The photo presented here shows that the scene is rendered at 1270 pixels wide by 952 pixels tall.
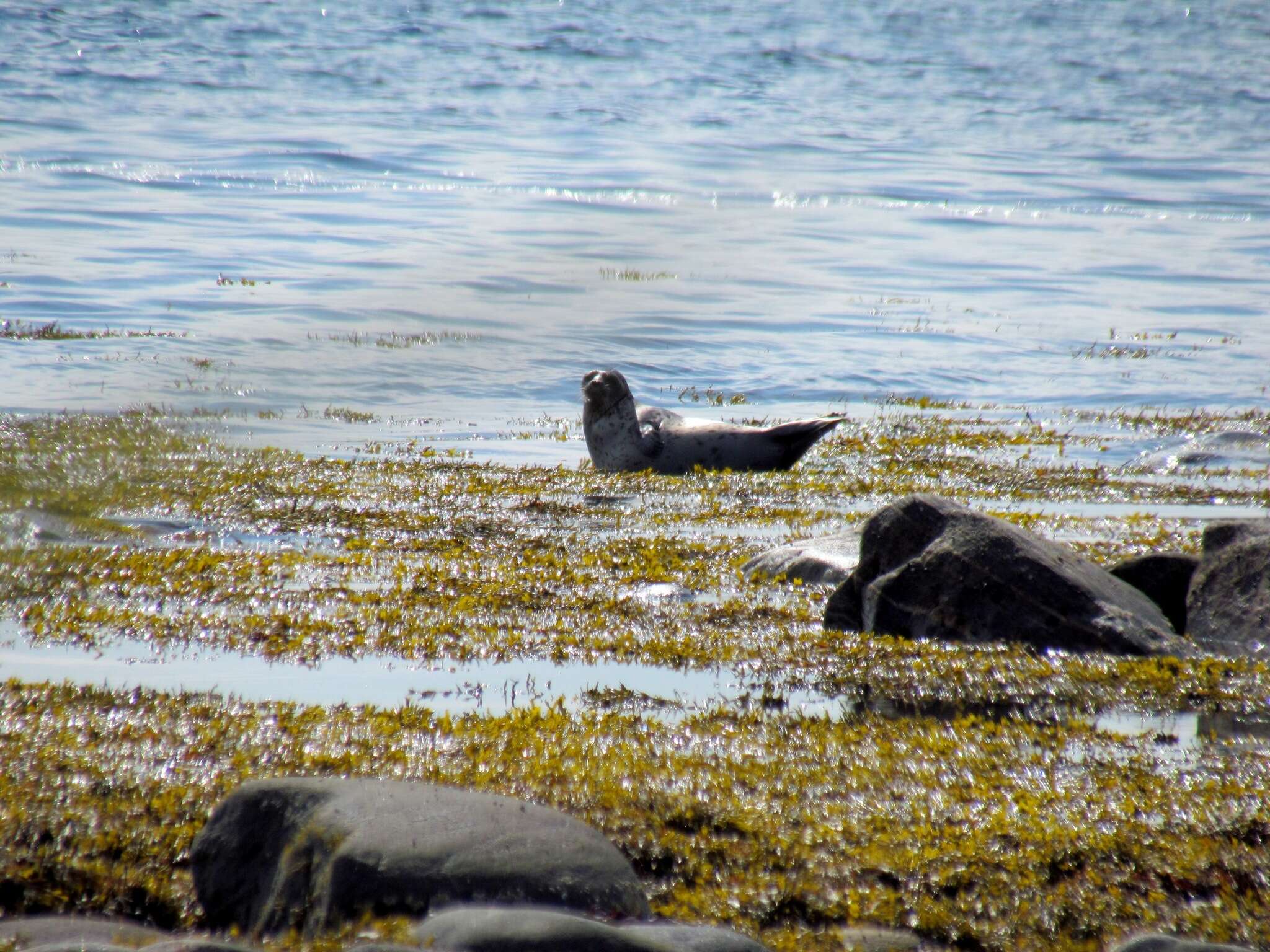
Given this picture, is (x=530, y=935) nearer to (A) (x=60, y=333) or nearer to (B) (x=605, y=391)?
(B) (x=605, y=391)

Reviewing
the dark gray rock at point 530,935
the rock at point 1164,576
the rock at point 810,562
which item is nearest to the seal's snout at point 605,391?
the rock at point 810,562

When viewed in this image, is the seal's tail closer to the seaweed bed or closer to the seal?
the seal

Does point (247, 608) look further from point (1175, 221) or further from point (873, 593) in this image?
point (1175, 221)

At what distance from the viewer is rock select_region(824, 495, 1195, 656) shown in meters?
8.07

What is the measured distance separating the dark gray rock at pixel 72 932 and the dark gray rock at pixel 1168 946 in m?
3.02

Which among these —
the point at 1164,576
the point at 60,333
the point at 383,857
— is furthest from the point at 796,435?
the point at 60,333

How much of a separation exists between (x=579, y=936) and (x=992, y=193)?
49.7 meters

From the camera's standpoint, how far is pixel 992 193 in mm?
49438

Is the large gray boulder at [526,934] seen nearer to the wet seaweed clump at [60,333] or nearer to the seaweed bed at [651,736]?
the seaweed bed at [651,736]

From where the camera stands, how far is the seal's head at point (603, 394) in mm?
16984

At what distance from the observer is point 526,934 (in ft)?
11.1

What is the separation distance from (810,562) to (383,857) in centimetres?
646

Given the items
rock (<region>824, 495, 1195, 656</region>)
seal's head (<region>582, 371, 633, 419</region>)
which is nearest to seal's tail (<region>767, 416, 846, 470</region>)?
seal's head (<region>582, 371, 633, 419</region>)

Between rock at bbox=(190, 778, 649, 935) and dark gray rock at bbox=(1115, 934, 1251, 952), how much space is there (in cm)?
157
